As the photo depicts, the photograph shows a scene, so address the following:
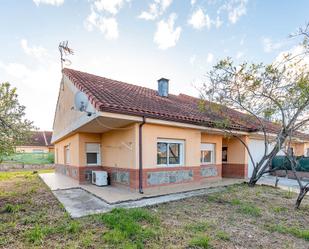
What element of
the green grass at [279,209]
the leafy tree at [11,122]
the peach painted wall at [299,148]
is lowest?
the green grass at [279,209]

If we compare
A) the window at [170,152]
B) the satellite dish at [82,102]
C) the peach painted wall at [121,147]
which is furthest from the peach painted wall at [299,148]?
the satellite dish at [82,102]

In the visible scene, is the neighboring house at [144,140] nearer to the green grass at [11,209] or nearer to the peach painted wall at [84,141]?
the peach painted wall at [84,141]

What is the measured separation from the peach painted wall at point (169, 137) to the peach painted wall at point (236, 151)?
3.94 m

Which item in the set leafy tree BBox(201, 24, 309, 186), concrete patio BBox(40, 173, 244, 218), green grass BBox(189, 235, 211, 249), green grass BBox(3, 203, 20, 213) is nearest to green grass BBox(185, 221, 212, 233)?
green grass BBox(189, 235, 211, 249)

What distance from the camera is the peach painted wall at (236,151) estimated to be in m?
13.7

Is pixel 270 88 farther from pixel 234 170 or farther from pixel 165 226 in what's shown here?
pixel 165 226

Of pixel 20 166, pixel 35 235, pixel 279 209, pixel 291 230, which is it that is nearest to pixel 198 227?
pixel 291 230

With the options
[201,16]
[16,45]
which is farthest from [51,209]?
[201,16]

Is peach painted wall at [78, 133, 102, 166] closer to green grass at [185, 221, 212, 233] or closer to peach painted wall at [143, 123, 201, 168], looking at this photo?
peach painted wall at [143, 123, 201, 168]

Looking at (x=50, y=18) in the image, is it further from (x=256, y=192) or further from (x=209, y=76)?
(x=256, y=192)

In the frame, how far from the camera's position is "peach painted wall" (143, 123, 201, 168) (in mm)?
9242

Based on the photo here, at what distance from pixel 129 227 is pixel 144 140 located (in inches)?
174

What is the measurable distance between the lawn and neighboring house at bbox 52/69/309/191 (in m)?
2.47

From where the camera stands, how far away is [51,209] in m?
6.95
